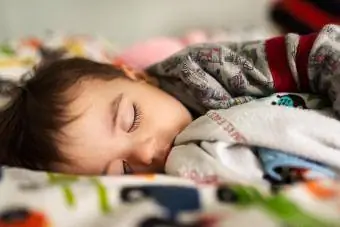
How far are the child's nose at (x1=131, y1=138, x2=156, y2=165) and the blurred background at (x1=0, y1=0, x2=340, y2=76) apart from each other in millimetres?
784

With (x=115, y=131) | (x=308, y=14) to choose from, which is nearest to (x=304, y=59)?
(x=115, y=131)

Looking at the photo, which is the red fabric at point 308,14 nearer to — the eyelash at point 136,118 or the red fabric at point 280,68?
the red fabric at point 280,68

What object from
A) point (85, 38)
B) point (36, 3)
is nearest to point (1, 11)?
Answer: point (36, 3)

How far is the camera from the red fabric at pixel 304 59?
87 cm

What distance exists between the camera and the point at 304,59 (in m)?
0.87

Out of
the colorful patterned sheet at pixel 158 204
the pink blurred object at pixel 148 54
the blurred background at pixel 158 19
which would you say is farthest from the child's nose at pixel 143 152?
the blurred background at pixel 158 19

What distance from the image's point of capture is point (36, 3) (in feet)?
5.81

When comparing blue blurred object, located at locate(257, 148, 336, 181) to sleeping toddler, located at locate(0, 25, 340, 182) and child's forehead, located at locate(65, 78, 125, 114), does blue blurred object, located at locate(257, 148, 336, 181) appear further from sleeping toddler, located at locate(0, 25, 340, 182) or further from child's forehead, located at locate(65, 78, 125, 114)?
child's forehead, located at locate(65, 78, 125, 114)

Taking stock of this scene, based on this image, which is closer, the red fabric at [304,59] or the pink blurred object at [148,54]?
the red fabric at [304,59]

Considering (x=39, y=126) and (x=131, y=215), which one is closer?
(x=131, y=215)

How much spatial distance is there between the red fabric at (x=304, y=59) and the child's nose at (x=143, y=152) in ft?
0.74

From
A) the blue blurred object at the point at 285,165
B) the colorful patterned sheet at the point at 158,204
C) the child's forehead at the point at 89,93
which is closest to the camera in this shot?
the colorful patterned sheet at the point at 158,204

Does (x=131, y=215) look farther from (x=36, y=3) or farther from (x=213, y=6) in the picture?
(x=213, y=6)

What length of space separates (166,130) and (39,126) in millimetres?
164
